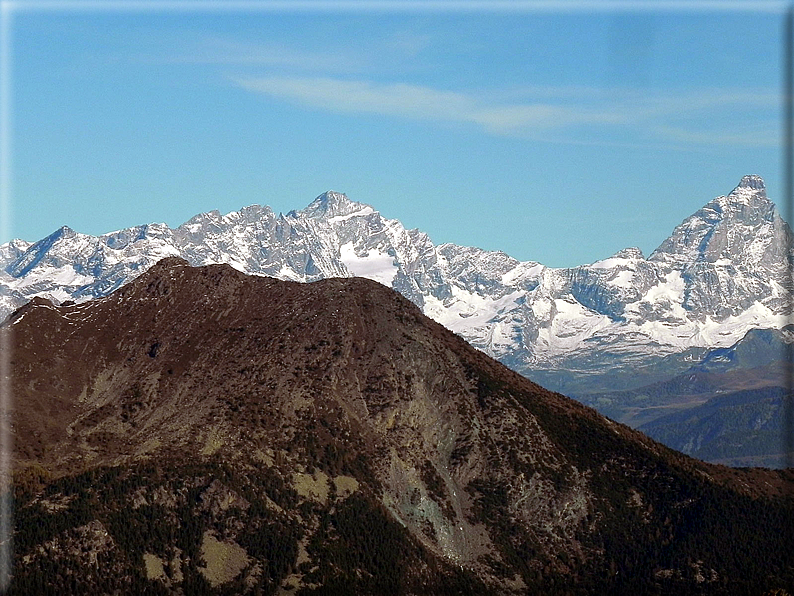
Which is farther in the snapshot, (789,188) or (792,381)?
(792,381)

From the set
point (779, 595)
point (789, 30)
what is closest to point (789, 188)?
point (789, 30)

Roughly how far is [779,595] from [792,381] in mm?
26494

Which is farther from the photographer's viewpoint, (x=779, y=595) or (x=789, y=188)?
(x=779, y=595)

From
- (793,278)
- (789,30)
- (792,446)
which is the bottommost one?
(792,446)

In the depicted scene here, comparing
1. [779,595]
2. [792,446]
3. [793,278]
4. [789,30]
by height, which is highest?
[789,30]

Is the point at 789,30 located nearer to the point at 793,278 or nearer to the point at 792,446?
the point at 793,278

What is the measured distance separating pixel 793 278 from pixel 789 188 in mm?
20369

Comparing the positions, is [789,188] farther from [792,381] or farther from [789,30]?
[792,381]

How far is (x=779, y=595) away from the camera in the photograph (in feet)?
557

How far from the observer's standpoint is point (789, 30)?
13850cm

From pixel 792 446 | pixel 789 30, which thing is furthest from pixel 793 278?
pixel 789 30

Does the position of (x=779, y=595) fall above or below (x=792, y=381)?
below

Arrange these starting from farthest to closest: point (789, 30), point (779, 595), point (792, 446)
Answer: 1. point (779, 595)
2. point (792, 446)
3. point (789, 30)

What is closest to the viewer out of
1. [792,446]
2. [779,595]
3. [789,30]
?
[789,30]
